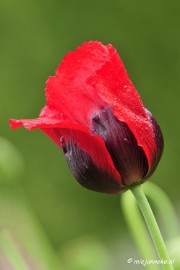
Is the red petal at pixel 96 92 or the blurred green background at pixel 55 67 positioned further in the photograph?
the blurred green background at pixel 55 67

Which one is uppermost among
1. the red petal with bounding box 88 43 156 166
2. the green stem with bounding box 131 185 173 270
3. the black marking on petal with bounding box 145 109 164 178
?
the red petal with bounding box 88 43 156 166

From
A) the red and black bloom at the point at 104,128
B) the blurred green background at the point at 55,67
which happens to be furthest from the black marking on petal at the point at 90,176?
the blurred green background at the point at 55,67

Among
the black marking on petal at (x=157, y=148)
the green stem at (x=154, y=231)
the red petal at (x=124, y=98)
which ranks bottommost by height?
the green stem at (x=154, y=231)

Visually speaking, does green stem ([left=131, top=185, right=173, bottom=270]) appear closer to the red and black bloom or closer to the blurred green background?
the red and black bloom

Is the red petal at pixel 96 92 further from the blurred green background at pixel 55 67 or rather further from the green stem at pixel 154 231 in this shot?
the blurred green background at pixel 55 67

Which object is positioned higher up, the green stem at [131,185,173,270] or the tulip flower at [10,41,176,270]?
the tulip flower at [10,41,176,270]

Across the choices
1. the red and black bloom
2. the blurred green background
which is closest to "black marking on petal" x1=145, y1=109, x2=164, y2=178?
the red and black bloom

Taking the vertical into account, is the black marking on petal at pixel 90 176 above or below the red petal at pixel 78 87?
below
